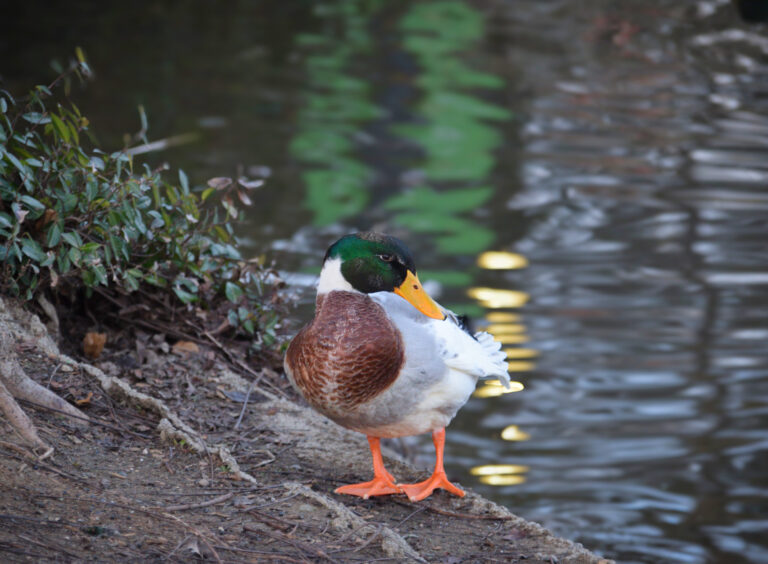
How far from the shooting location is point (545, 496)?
16.0 ft

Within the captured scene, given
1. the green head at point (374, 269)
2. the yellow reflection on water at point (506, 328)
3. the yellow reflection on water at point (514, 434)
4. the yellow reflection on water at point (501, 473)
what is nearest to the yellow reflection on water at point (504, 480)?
the yellow reflection on water at point (501, 473)

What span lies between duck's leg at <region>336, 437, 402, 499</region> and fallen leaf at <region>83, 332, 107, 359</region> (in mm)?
1177

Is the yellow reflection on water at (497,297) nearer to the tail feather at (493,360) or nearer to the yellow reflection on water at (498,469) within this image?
the yellow reflection on water at (498,469)

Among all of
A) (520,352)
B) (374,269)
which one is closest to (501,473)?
(520,352)

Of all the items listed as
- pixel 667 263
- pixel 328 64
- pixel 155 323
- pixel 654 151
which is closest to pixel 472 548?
pixel 155 323

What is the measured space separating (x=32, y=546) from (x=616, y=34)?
1217 centimetres

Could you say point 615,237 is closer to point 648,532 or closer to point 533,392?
point 533,392

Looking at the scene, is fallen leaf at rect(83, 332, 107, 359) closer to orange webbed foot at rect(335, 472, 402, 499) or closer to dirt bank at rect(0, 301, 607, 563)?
dirt bank at rect(0, 301, 607, 563)

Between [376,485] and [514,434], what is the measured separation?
236 centimetres

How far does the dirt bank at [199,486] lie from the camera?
96.3 inches

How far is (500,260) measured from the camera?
711 cm

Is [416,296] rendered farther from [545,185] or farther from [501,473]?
[545,185]

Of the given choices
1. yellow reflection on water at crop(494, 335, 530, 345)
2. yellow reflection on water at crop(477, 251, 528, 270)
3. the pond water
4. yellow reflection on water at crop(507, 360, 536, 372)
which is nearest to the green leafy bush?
the pond water

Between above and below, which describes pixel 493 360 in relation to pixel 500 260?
above
